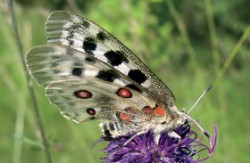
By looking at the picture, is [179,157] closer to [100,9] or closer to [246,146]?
[246,146]

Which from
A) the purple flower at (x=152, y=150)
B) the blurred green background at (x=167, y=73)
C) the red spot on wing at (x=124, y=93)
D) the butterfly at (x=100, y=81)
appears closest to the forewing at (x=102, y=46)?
the butterfly at (x=100, y=81)

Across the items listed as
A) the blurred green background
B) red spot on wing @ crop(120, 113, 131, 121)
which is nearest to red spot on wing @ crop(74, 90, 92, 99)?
red spot on wing @ crop(120, 113, 131, 121)

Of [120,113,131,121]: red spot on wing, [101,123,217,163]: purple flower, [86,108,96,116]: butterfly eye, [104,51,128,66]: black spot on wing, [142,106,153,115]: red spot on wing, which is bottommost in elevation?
[101,123,217,163]: purple flower

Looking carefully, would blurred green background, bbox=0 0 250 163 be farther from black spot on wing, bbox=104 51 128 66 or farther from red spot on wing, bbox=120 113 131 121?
black spot on wing, bbox=104 51 128 66

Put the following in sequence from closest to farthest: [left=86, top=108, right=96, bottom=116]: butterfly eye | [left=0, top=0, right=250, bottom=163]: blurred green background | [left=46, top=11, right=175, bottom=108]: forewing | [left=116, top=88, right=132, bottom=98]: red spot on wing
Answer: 1. [left=46, top=11, right=175, bottom=108]: forewing
2. [left=116, top=88, right=132, bottom=98]: red spot on wing
3. [left=86, top=108, right=96, bottom=116]: butterfly eye
4. [left=0, top=0, right=250, bottom=163]: blurred green background

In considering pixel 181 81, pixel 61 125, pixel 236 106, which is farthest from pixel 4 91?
pixel 236 106

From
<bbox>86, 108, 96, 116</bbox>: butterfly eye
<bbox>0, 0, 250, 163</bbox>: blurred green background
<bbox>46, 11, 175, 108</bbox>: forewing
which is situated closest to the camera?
<bbox>46, 11, 175, 108</bbox>: forewing
